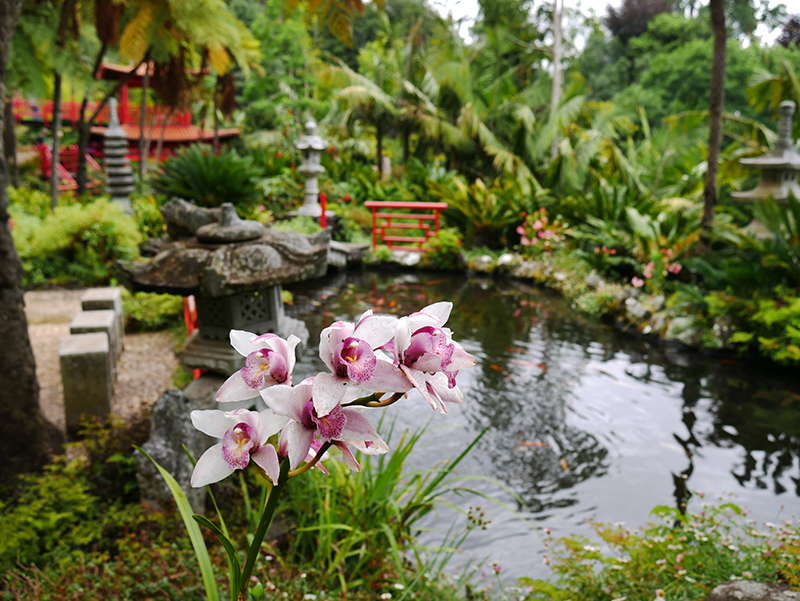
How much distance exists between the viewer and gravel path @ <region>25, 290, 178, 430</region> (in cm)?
433

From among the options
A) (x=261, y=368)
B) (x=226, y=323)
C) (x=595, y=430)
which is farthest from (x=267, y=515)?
(x=595, y=430)

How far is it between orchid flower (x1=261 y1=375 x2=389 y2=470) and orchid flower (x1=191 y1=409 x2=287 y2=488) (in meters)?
0.03

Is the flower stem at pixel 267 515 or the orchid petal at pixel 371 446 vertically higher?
the orchid petal at pixel 371 446

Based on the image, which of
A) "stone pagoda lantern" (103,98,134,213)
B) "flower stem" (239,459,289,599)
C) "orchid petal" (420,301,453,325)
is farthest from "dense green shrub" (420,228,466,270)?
"flower stem" (239,459,289,599)

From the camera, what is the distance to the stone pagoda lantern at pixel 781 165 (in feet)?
26.4

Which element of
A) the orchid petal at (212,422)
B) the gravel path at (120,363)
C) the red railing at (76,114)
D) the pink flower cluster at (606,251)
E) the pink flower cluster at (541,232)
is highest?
the red railing at (76,114)

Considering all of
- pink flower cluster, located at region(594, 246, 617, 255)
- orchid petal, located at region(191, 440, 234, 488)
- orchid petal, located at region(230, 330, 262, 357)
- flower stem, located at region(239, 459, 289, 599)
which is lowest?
pink flower cluster, located at region(594, 246, 617, 255)

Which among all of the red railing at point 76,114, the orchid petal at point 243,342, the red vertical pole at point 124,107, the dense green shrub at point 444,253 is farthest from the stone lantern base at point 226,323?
the red vertical pole at point 124,107

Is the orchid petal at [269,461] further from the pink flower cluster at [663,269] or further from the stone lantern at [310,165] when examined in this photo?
the stone lantern at [310,165]

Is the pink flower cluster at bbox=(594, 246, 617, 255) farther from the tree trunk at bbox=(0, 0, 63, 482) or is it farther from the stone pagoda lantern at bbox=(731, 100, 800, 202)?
the tree trunk at bbox=(0, 0, 63, 482)

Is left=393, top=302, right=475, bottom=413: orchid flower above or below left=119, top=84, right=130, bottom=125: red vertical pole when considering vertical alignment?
below

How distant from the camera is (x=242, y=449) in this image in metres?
0.78

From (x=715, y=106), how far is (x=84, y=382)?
332 inches

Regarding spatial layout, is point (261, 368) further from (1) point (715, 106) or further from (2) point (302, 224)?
(2) point (302, 224)
